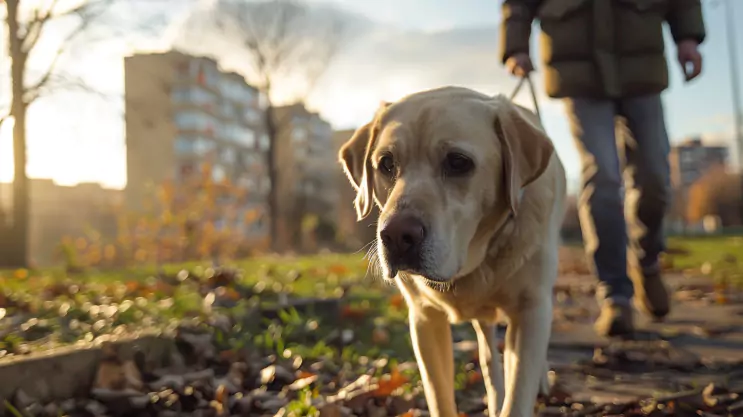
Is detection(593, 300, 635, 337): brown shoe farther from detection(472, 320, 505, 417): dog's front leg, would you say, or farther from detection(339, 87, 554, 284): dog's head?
detection(339, 87, 554, 284): dog's head

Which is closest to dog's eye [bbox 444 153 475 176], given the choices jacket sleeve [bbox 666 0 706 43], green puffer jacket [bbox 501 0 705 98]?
green puffer jacket [bbox 501 0 705 98]

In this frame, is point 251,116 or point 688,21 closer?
point 688,21

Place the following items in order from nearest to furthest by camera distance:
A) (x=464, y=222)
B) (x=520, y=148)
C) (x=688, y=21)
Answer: (x=464, y=222), (x=520, y=148), (x=688, y=21)

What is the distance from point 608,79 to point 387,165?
230 cm

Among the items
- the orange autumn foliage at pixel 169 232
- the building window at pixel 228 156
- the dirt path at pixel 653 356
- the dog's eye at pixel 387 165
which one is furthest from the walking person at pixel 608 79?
the building window at pixel 228 156

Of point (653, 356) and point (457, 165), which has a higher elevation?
point (457, 165)

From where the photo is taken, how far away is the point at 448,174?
2.17m

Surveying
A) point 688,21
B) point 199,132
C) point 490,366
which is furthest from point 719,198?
point 490,366

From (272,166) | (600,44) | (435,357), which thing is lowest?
(435,357)

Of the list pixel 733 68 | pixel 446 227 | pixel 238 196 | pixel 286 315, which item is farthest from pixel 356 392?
pixel 733 68

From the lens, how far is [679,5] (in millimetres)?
4266

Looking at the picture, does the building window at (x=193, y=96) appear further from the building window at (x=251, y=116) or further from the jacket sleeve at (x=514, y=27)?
the jacket sleeve at (x=514, y=27)

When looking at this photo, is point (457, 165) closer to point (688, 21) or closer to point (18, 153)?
point (688, 21)

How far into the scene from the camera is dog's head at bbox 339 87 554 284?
2.03 meters
